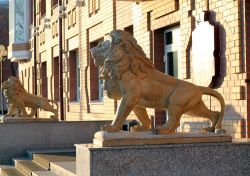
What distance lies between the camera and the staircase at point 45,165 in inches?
386

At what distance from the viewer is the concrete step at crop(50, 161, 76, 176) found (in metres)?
8.84

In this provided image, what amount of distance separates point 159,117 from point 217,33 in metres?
4.24

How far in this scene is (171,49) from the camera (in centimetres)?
1480

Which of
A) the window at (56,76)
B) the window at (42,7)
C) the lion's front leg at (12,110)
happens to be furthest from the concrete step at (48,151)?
the window at (42,7)

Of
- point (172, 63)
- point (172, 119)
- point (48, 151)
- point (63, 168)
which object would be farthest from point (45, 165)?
point (172, 63)

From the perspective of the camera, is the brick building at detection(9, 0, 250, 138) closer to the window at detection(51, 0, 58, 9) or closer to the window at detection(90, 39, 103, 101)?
the window at detection(90, 39, 103, 101)

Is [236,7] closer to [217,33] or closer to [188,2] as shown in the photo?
[217,33]

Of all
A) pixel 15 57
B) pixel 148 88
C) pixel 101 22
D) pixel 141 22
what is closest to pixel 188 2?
pixel 141 22

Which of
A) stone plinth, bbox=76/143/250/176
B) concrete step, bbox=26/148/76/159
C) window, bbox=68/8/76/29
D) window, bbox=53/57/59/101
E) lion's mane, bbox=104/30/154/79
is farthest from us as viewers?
window, bbox=53/57/59/101

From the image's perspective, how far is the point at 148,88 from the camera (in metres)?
7.54

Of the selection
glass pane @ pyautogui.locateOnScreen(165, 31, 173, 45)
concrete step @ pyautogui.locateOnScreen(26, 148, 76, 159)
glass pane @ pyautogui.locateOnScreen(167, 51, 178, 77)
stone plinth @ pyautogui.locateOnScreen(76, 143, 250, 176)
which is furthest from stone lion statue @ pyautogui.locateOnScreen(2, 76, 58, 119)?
stone plinth @ pyautogui.locateOnScreen(76, 143, 250, 176)

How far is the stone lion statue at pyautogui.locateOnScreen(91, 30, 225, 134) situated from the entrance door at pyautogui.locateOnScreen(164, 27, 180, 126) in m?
6.66

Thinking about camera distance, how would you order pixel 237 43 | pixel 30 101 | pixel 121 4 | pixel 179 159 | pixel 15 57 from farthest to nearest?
1. pixel 15 57
2. pixel 121 4
3. pixel 30 101
4. pixel 237 43
5. pixel 179 159

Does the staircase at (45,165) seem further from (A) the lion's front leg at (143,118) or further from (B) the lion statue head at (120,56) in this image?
(B) the lion statue head at (120,56)
